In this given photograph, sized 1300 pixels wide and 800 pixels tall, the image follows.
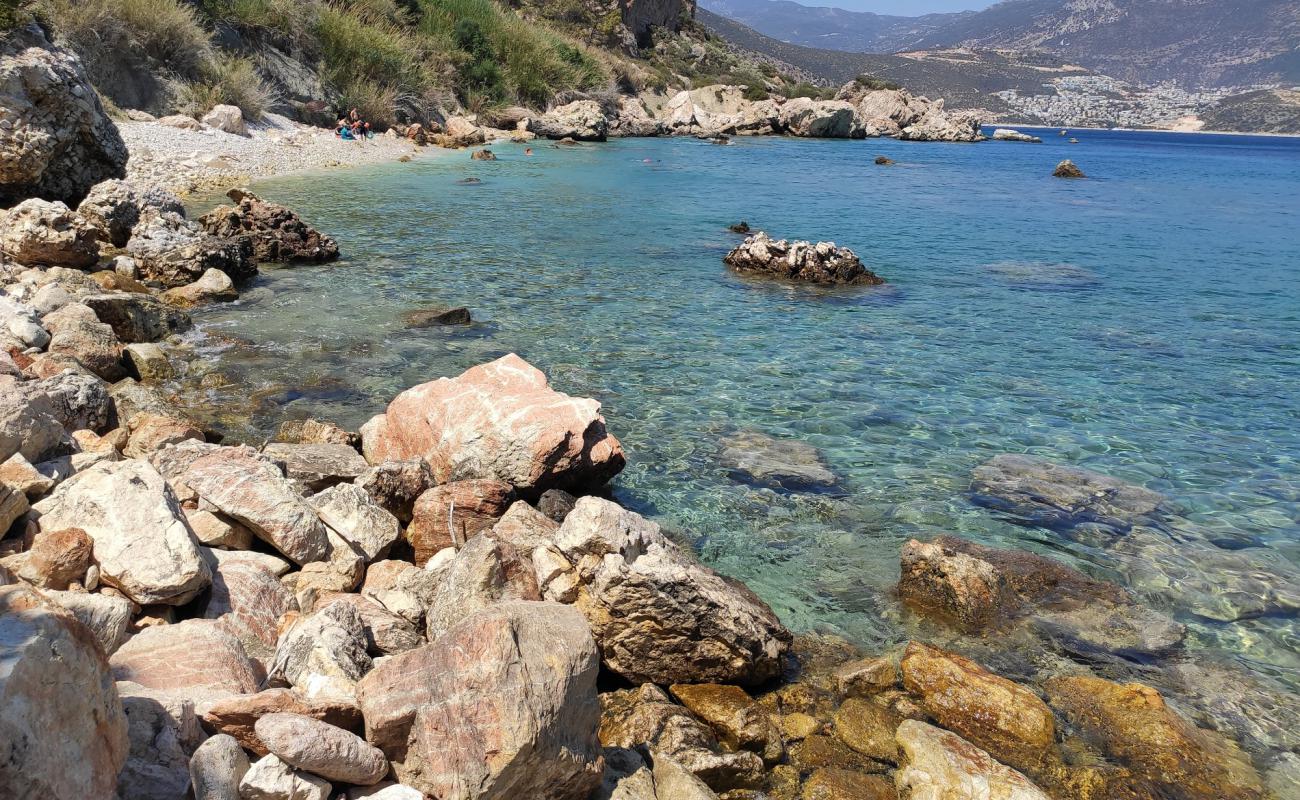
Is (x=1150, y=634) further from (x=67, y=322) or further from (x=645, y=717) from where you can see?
(x=67, y=322)

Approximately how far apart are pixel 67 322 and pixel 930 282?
43.3 feet

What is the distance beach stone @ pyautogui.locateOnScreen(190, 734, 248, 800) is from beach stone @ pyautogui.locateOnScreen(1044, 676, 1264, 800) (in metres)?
3.91

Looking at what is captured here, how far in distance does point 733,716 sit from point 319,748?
82.0 inches

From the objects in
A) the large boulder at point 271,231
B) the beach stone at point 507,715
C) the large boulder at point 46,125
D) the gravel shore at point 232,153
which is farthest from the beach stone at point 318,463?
the gravel shore at point 232,153

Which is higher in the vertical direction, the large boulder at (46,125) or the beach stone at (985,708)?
the large boulder at (46,125)

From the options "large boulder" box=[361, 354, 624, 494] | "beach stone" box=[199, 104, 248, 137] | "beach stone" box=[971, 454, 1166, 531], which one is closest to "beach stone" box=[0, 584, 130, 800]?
"large boulder" box=[361, 354, 624, 494]

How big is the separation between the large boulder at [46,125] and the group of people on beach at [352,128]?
1745cm

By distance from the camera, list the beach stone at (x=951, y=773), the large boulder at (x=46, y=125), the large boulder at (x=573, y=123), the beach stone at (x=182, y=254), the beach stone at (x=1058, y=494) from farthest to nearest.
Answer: the large boulder at (x=573, y=123) → the large boulder at (x=46, y=125) → the beach stone at (x=182, y=254) → the beach stone at (x=1058, y=494) → the beach stone at (x=951, y=773)

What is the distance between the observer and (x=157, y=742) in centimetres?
266

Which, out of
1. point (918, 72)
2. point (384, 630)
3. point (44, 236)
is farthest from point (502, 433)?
point (918, 72)

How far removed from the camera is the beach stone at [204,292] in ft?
36.4

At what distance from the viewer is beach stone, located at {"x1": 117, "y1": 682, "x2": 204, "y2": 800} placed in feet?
8.07

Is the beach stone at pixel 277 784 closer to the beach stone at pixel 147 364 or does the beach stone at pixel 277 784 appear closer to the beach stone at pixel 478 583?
the beach stone at pixel 478 583

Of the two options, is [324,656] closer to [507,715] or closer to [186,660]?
[186,660]
